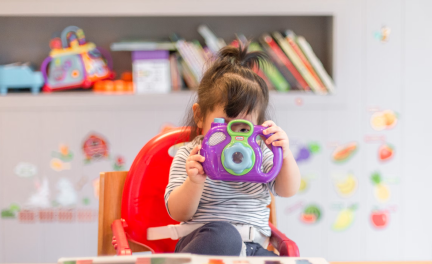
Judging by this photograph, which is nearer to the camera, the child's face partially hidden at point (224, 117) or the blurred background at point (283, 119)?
the child's face partially hidden at point (224, 117)

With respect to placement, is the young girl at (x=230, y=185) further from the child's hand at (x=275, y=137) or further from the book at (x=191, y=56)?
the book at (x=191, y=56)

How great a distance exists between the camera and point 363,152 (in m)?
1.80

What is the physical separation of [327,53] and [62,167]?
48.1 inches

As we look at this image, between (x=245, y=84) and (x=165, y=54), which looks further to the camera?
(x=165, y=54)

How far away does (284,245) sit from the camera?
84cm

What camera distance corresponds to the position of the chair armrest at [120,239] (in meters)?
0.78

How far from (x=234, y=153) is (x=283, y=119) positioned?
1099 mm

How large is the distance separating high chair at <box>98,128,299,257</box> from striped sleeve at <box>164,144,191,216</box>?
88 millimetres

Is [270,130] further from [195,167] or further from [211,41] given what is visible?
[211,41]

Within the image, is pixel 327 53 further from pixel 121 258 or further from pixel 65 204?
pixel 121 258

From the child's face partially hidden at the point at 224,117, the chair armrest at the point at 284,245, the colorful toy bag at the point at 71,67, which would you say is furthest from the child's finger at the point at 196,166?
the colorful toy bag at the point at 71,67

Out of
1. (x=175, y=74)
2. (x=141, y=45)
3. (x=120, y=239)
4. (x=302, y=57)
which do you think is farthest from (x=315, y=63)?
(x=120, y=239)

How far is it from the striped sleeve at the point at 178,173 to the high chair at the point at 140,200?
0.29 ft

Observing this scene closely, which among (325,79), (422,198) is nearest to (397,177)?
(422,198)
